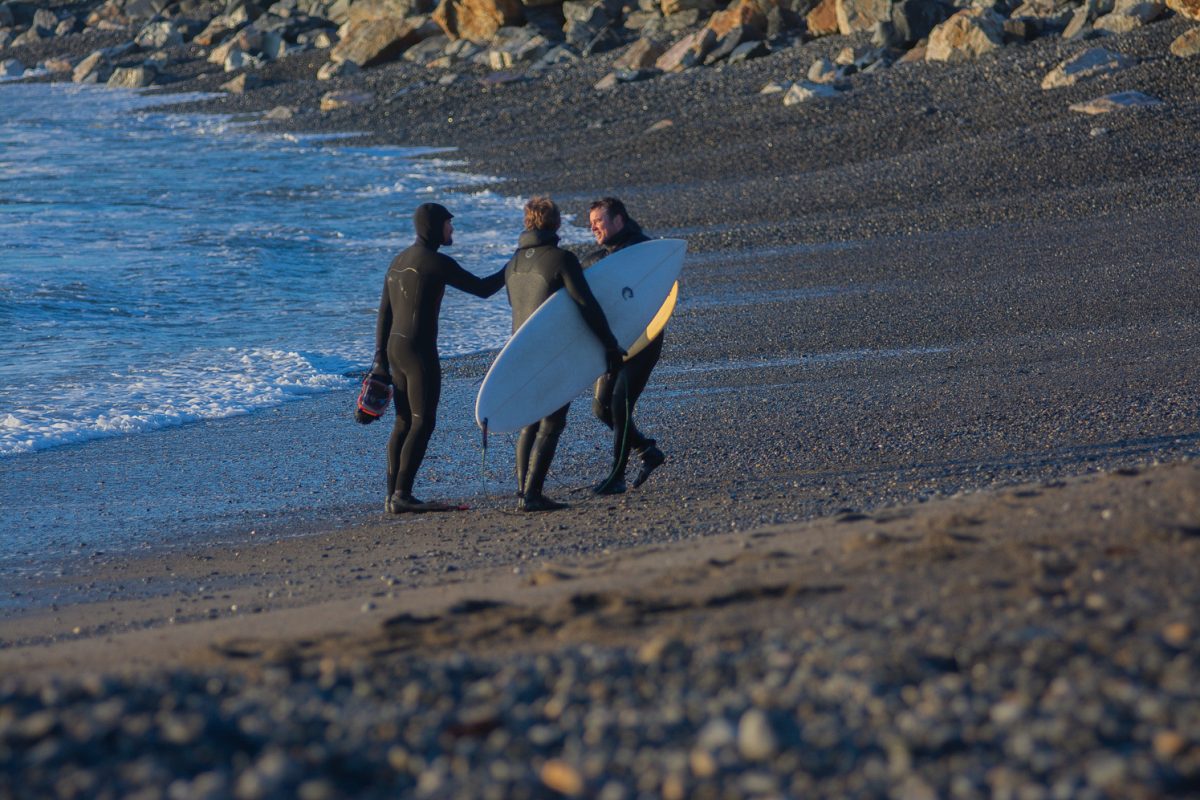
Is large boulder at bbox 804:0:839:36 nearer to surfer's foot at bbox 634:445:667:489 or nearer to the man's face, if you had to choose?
the man's face

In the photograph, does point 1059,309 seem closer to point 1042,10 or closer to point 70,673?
point 70,673

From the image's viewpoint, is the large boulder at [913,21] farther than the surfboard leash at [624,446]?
Yes

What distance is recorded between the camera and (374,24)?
4366cm

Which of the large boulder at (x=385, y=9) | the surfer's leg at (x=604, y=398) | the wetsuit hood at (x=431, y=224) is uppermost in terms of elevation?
the wetsuit hood at (x=431, y=224)

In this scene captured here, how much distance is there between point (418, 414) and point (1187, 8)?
62.2 feet

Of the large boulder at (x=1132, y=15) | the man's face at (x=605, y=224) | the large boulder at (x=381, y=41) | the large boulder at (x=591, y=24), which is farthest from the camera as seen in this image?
the large boulder at (x=381, y=41)

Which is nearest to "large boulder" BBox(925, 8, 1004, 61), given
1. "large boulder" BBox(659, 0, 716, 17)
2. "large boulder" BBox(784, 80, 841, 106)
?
"large boulder" BBox(784, 80, 841, 106)

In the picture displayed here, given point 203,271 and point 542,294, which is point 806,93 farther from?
point 542,294

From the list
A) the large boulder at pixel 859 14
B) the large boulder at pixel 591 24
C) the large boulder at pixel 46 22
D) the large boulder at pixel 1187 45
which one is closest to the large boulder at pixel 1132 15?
the large boulder at pixel 1187 45

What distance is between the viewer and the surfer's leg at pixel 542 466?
707 centimetres

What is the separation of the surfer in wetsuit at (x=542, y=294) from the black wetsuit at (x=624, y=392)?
19 centimetres

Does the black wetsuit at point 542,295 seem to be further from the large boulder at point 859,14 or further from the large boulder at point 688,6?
the large boulder at point 688,6

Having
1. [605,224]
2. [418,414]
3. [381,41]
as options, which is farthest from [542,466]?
[381,41]

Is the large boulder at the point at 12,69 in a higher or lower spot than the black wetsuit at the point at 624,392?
lower
